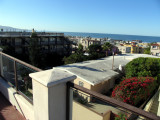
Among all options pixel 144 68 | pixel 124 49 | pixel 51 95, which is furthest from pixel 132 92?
pixel 124 49

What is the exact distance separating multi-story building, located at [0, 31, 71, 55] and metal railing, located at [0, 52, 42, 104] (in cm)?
2901

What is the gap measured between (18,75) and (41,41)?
1334 inches

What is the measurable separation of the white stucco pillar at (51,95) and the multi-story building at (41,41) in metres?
31.8

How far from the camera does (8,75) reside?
12.7 feet

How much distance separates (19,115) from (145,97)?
10.2 m

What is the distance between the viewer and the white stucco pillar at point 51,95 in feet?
4.98

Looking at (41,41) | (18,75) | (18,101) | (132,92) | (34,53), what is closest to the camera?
(18,101)

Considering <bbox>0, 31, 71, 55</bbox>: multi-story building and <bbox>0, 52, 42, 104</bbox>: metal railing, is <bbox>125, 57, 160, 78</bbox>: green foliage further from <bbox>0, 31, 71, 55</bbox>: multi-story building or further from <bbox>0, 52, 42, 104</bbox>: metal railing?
<bbox>0, 31, 71, 55</bbox>: multi-story building

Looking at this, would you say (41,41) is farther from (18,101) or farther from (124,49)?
(18,101)

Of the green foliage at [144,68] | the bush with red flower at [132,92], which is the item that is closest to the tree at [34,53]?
the green foliage at [144,68]

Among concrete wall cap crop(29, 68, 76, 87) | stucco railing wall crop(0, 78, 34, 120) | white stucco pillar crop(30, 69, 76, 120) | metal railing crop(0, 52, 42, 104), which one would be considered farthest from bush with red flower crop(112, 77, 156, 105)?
concrete wall cap crop(29, 68, 76, 87)

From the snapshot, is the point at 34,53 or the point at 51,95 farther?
the point at 34,53

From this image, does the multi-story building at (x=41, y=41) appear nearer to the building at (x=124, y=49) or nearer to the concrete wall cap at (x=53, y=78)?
the building at (x=124, y=49)

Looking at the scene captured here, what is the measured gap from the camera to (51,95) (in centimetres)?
154
